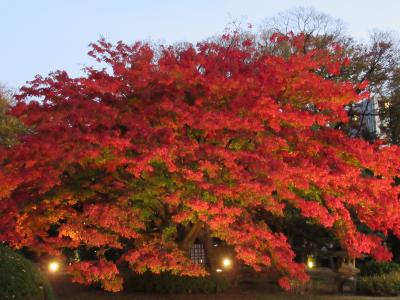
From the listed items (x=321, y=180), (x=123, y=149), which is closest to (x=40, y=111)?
(x=123, y=149)

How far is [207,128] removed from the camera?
38.2 ft

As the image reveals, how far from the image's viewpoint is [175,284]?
14.9 meters

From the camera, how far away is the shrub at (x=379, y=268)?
58.2 feet

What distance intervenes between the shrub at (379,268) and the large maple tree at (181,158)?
4481 mm

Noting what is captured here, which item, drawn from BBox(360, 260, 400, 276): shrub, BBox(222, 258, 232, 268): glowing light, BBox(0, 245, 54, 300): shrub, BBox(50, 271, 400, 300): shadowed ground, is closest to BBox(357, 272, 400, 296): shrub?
BBox(50, 271, 400, 300): shadowed ground

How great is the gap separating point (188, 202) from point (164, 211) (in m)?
2.75

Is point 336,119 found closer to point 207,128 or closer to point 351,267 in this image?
point 207,128

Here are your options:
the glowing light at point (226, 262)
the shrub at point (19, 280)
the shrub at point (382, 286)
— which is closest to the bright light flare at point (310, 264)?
the glowing light at point (226, 262)

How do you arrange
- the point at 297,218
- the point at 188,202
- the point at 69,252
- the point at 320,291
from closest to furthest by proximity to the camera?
the point at 188,202 < the point at 320,291 < the point at 297,218 < the point at 69,252

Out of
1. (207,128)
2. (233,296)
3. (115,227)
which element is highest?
(207,128)

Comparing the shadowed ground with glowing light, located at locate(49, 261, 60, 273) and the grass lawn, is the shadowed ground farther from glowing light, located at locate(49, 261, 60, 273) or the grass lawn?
glowing light, located at locate(49, 261, 60, 273)

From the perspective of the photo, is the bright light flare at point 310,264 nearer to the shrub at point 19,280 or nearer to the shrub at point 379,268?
the shrub at point 379,268

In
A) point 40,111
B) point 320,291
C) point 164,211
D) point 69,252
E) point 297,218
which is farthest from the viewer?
point 69,252

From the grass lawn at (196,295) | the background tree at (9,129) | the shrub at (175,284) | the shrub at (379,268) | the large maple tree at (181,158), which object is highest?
the background tree at (9,129)
